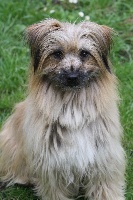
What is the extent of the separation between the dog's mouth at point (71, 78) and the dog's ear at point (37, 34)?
0.14 meters

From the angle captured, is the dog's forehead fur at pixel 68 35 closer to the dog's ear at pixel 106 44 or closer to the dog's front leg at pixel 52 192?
the dog's ear at pixel 106 44

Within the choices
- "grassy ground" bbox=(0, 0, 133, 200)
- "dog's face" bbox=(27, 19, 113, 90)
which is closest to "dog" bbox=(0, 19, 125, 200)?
"dog's face" bbox=(27, 19, 113, 90)

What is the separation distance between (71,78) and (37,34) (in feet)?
1.25

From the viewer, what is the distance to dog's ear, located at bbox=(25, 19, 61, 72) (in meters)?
4.29

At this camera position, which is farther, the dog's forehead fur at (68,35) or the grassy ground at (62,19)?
the grassy ground at (62,19)

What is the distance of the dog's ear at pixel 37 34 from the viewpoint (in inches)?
169

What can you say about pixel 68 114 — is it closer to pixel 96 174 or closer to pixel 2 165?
pixel 96 174

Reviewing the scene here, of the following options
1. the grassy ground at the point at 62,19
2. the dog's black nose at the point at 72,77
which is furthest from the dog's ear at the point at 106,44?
the grassy ground at the point at 62,19

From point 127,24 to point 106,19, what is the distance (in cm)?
23

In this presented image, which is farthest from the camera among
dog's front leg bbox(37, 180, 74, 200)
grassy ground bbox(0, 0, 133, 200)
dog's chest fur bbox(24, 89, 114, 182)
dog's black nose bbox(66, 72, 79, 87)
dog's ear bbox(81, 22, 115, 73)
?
grassy ground bbox(0, 0, 133, 200)

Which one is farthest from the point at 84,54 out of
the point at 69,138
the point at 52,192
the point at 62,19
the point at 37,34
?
the point at 62,19

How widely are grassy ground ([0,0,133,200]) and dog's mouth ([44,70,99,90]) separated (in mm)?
1193

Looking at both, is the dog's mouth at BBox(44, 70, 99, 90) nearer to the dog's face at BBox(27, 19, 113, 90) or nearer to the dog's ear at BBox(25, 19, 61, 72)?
the dog's face at BBox(27, 19, 113, 90)

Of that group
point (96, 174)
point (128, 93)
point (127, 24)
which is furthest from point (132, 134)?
point (127, 24)
